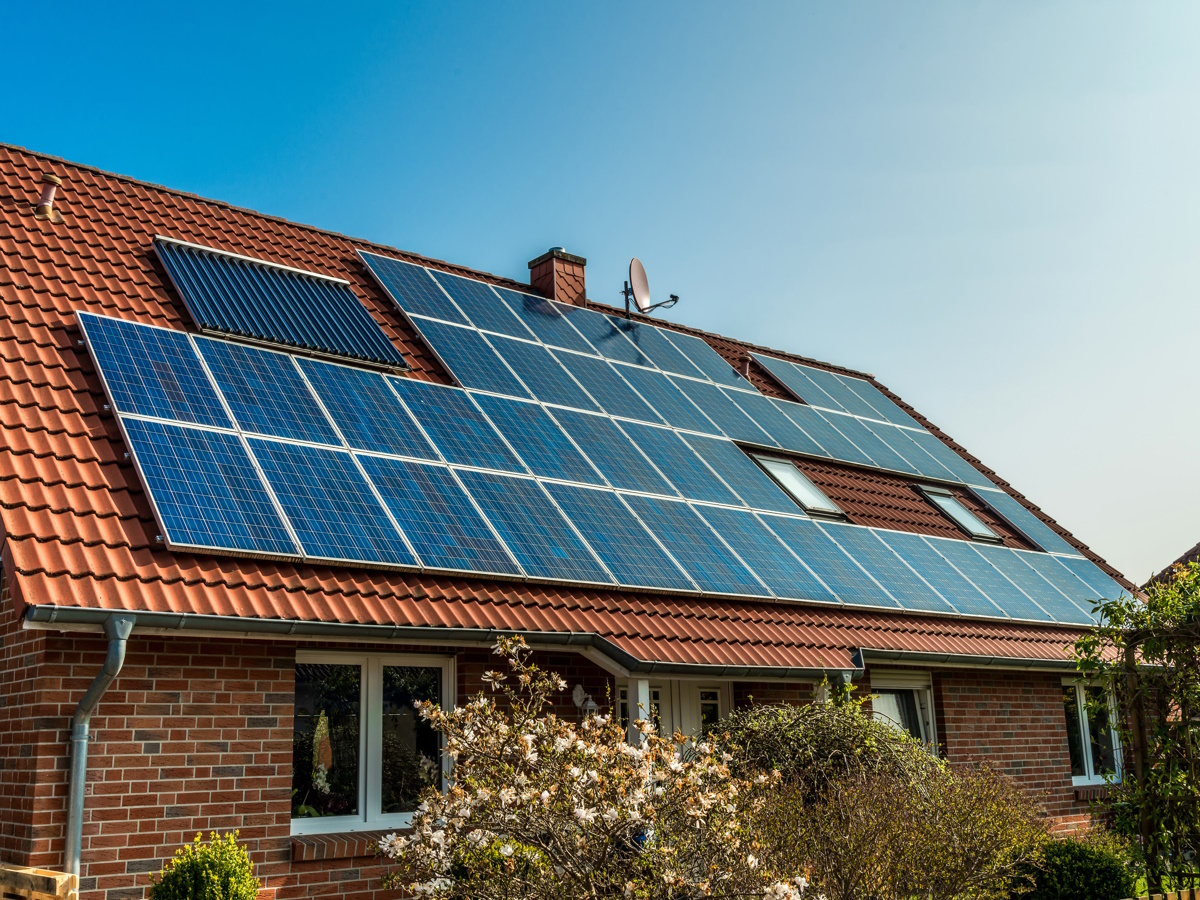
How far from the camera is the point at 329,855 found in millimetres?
8148

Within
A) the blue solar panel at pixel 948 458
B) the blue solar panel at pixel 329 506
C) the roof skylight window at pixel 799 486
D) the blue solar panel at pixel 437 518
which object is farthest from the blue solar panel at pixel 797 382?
the blue solar panel at pixel 329 506

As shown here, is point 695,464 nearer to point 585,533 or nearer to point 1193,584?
point 585,533

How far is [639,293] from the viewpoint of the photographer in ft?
59.5

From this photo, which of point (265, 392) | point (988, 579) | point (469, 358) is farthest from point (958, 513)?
point (265, 392)

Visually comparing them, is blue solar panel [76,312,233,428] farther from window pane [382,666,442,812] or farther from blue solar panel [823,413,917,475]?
blue solar panel [823,413,917,475]

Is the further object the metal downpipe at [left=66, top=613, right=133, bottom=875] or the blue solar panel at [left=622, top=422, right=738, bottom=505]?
the blue solar panel at [left=622, top=422, right=738, bottom=505]

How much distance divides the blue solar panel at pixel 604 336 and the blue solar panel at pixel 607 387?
621 mm

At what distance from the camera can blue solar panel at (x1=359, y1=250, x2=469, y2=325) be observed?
44.2ft

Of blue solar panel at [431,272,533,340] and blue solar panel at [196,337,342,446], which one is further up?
blue solar panel at [431,272,533,340]

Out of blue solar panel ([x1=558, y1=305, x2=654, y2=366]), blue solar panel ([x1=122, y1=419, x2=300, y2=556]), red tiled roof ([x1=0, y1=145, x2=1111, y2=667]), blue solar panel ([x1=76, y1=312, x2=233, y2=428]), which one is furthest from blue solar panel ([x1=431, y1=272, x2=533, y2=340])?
blue solar panel ([x1=122, y1=419, x2=300, y2=556])

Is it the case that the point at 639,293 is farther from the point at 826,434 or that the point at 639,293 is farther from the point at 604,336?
the point at 826,434

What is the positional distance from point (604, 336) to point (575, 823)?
1056 centimetres

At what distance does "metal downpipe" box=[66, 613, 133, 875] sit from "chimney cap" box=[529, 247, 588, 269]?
10.6 metres

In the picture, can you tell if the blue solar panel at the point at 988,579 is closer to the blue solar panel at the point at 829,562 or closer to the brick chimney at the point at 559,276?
the blue solar panel at the point at 829,562
